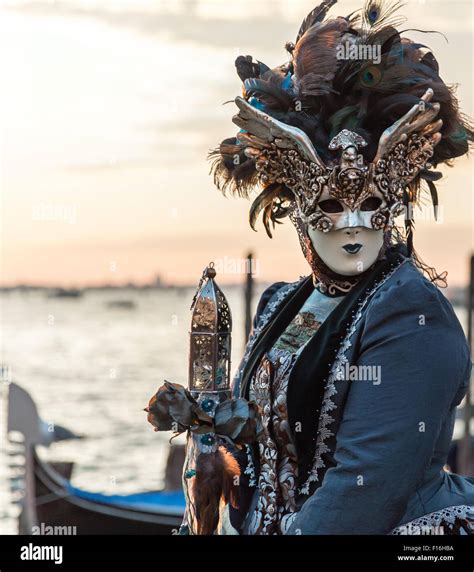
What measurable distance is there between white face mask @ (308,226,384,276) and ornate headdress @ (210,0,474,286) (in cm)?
3

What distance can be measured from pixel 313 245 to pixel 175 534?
101 centimetres

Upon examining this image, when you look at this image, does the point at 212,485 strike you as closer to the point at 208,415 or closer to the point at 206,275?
the point at 208,415

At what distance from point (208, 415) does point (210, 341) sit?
0.81 ft

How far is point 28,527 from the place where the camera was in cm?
1451

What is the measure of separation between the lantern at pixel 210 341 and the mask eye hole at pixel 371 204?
51cm

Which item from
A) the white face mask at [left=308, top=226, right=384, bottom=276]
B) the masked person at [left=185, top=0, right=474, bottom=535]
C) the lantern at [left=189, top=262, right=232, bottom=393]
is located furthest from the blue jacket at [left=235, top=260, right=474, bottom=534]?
the lantern at [left=189, top=262, right=232, bottom=393]

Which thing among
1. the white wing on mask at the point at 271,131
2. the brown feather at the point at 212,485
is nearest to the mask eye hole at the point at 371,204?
the white wing on mask at the point at 271,131

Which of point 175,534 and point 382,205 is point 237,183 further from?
point 175,534

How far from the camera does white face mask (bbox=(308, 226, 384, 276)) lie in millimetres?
4082

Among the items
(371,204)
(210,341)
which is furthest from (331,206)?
(210,341)

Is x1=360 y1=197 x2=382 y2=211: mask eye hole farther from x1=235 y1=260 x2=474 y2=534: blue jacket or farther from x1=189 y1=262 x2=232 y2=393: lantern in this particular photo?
x1=189 y1=262 x2=232 y2=393: lantern

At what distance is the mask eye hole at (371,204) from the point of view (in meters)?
4.08

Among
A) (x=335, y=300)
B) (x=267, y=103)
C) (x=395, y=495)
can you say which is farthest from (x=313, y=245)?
(x=395, y=495)

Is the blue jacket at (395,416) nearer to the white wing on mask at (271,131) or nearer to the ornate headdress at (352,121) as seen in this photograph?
the ornate headdress at (352,121)
